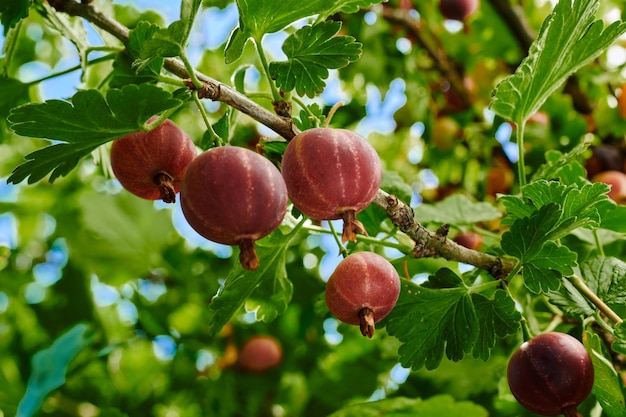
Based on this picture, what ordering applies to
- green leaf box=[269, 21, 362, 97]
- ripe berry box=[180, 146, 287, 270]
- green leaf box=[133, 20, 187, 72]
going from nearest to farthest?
ripe berry box=[180, 146, 287, 270] → green leaf box=[133, 20, 187, 72] → green leaf box=[269, 21, 362, 97]

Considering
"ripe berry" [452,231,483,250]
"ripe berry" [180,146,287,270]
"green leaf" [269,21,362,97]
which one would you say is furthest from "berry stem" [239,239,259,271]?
"ripe berry" [452,231,483,250]

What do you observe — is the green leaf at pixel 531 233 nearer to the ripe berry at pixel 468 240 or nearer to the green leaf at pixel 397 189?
the green leaf at pixel 397 189

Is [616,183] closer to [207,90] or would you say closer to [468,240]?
[468,240]

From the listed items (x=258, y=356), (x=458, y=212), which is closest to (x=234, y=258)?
(x=258, y=356)

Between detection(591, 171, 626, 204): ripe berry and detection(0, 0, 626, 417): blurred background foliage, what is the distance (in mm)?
159

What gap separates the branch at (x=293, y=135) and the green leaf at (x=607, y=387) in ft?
0.63

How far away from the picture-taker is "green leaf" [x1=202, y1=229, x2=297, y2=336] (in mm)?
1040

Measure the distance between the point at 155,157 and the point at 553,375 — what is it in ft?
2.13

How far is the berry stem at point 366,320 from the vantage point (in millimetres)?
889

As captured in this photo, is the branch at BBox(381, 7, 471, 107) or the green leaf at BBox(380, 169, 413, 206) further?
the branch at BBox(381, 7, 471, 107)

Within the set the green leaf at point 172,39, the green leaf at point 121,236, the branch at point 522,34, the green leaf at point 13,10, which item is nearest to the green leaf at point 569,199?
the green leaf at point 172,39

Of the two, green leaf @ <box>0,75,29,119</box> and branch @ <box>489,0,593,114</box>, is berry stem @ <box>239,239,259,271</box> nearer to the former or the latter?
green leaf @ <box>0,75,29,119</box>

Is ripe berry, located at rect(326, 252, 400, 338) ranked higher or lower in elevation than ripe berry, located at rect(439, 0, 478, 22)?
higher

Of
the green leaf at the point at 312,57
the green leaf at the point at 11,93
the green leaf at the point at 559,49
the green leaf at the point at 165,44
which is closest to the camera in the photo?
the green leaf at the point at 165,44
